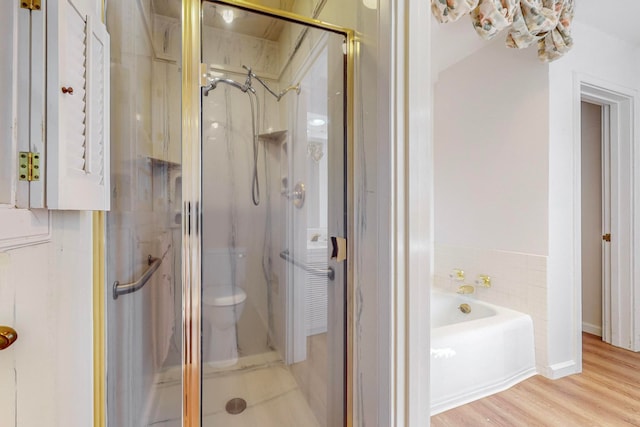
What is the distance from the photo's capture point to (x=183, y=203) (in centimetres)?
131

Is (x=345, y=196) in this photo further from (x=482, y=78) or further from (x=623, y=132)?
(x=623, y=132)

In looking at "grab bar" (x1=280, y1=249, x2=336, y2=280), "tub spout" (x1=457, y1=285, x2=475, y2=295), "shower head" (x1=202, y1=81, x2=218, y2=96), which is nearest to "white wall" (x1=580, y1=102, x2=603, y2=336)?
"tub spout" (x1=457, y1=285, x2=475, y2=295)

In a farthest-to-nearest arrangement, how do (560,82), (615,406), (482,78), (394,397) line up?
(482,78) < (560,82) < (615,406) < (394,397)

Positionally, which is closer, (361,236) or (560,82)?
(361,236)

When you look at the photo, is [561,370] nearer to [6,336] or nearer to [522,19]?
[522,19]

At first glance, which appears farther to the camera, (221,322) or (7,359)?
(221,322)

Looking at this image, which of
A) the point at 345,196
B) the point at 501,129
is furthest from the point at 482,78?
the point at 345,196

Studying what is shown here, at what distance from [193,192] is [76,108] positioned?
0.66 meters

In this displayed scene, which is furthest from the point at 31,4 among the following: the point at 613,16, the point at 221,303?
the point at 613,16

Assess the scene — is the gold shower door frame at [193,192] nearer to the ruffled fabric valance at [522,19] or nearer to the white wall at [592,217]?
the ruffled fabric valance at [522,19]

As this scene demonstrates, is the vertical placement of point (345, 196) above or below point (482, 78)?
below

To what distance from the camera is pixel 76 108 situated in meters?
0.68

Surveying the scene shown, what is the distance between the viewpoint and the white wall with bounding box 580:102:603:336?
267 cm

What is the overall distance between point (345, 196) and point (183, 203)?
0.72m
